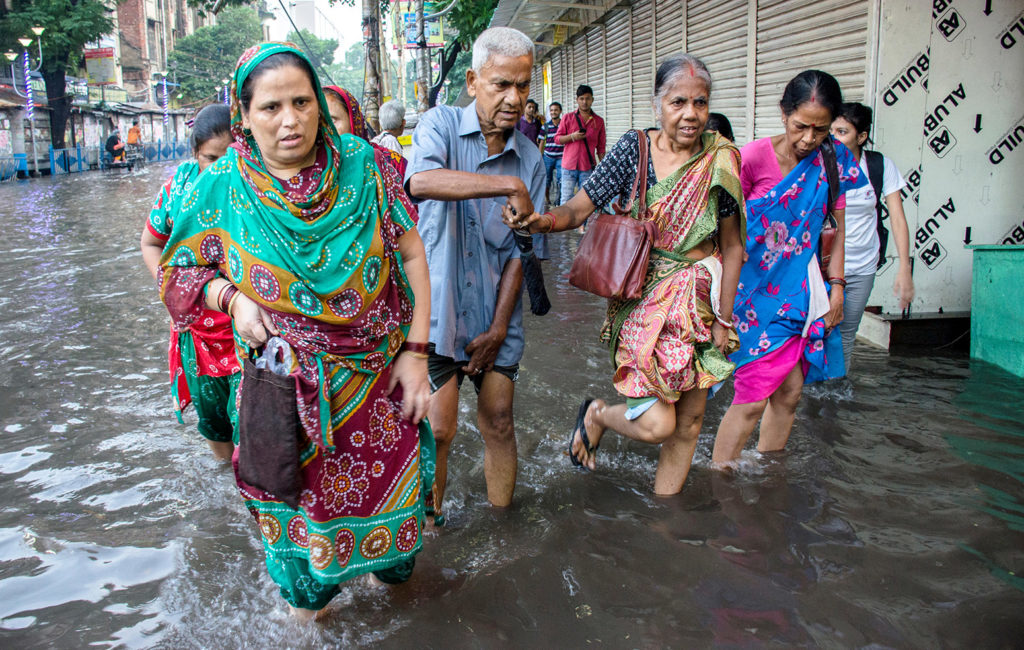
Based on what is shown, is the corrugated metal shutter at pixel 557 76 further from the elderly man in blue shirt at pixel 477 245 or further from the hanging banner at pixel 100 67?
the hanging banner at pixel 100 67

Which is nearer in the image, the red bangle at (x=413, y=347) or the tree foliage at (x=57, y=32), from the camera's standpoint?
the red bangle at (x=413, y=347)

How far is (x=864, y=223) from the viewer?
16.0ft

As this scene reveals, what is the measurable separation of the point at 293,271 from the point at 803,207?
2399 mm

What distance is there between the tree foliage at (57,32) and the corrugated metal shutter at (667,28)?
27339 mm

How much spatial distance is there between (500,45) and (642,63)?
10.4 meters

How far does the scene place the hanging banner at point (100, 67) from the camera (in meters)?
43.2

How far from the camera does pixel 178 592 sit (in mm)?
3004

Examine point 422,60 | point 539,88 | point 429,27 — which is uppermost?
point 429,27

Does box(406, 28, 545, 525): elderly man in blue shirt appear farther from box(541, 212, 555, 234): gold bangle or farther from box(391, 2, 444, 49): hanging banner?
box(391, 2, 444, 49): hanging banner

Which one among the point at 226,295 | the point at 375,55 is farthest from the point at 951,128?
the point at 375,55

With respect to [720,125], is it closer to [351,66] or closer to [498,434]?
[498,434]

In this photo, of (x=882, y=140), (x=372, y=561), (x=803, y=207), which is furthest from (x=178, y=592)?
(x=882, y=140)

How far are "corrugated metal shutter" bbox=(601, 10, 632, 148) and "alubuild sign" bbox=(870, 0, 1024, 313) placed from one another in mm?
7745

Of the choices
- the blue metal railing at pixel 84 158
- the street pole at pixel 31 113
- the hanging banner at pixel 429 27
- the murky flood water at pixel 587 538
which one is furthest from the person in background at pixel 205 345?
the blue metal railing at pixel 84 158
